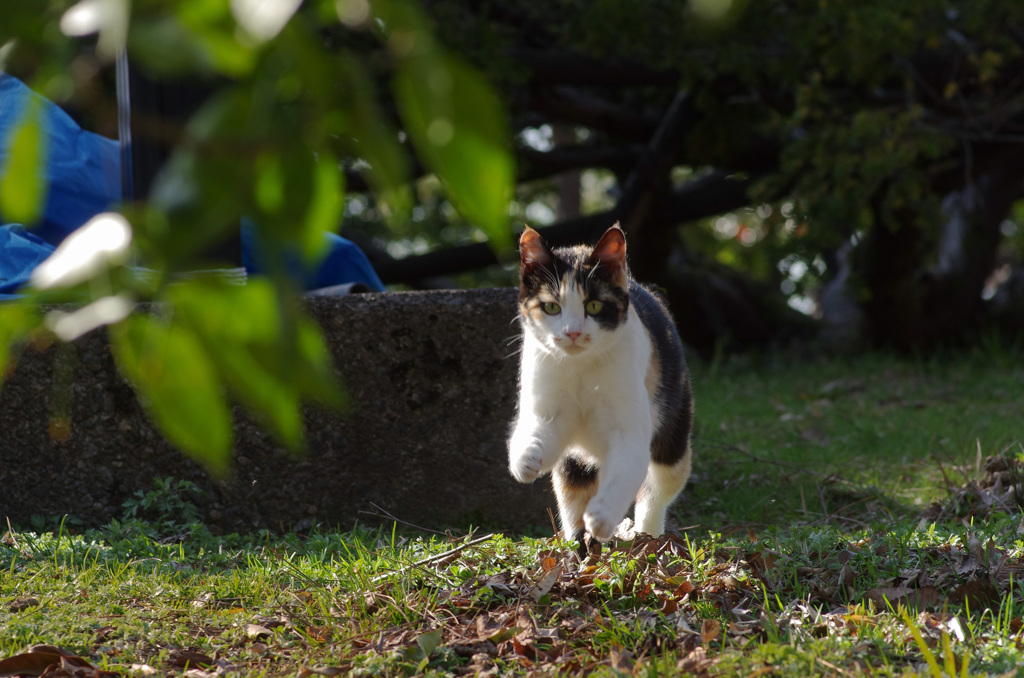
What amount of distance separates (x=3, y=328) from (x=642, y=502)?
282cm

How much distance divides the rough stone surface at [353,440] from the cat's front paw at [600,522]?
129cm

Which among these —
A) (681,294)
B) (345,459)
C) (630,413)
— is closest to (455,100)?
(630,413)

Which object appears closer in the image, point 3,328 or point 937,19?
point 3,328

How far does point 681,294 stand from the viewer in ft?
30.0

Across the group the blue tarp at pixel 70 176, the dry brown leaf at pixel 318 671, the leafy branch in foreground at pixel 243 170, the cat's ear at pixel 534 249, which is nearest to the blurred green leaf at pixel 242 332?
the leafy branch in foreground at pixel 243 170

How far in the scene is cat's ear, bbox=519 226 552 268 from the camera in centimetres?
294

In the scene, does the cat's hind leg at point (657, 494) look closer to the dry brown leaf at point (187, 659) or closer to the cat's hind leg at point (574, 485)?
the cat's hind leg at point (574, 485)

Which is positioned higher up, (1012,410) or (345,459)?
(345,459)

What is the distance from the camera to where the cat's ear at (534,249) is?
116 inches

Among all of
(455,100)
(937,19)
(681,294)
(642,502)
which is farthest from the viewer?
(681,294)

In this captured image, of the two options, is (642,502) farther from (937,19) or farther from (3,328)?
(937,19)

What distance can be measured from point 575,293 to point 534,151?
539cm

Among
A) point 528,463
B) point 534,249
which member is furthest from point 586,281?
point 528,463

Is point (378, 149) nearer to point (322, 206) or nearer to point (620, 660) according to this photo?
point (322, 206)
